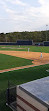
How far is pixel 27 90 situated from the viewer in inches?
249

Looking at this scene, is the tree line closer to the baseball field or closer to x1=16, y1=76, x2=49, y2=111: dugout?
the baseball field

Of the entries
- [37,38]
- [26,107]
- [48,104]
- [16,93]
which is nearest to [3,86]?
[16,93]

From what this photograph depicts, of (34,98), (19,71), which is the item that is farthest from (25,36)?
(34,98)

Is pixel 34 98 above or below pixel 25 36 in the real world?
below

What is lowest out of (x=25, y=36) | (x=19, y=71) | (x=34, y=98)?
(x=19, y=71)

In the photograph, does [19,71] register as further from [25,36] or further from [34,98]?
[25,36]

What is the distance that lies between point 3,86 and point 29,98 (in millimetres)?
5094

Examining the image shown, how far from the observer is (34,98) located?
5754 mm

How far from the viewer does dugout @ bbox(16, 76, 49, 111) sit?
5.49 meters

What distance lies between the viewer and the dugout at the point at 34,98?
5.49 metres

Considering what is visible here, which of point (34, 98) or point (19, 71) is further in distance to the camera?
point (19, 71)

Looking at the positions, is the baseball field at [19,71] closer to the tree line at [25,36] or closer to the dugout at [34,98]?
the dugout at [34,98]

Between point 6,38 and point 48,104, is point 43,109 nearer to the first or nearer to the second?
point 48,104

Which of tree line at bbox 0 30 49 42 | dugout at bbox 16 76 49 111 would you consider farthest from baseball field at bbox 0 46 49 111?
tree line at bbox 0 30 49 42
